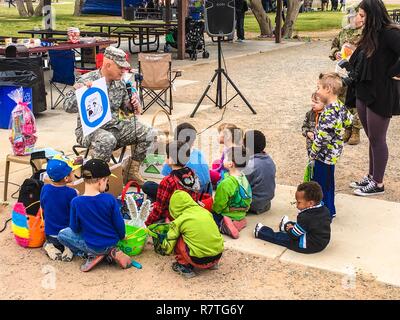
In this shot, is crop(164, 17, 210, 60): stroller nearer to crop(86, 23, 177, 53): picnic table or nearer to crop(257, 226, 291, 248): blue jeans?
crop(86, 23, 177, 53): picnic table

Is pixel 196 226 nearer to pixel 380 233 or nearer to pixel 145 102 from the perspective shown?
pixel 380 233

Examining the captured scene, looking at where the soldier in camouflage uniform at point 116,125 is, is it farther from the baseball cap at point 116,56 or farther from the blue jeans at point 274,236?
the blue jeans at point 274,236

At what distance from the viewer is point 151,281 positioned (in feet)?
12.3

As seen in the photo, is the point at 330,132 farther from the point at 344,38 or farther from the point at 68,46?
the point at 68,46

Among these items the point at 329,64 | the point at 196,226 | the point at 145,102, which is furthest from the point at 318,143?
the point at 329,64

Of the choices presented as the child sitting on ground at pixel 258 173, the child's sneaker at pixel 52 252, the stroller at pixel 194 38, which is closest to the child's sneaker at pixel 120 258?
the child's sneaker at pixel 52 252

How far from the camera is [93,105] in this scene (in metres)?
4.94

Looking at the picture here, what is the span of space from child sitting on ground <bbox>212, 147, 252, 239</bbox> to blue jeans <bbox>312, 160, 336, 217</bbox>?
60 cm

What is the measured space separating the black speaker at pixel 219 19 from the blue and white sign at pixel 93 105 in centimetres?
403

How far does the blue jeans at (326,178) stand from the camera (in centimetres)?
466

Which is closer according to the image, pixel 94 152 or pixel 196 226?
pixel 196 226

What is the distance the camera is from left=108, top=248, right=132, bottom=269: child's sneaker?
12.8 feet

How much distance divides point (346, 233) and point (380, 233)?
27cm
